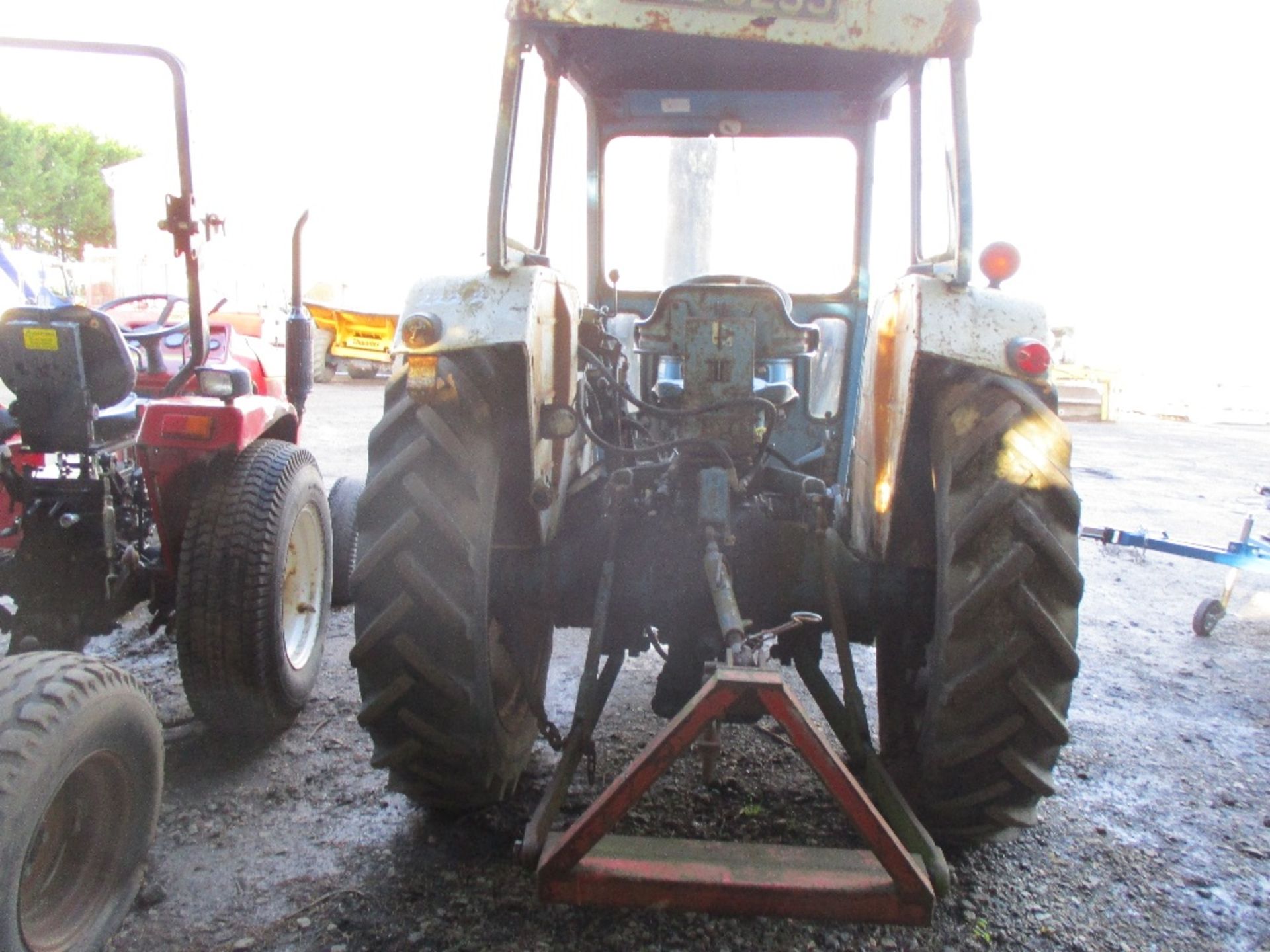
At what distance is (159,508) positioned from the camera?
9.09 feet

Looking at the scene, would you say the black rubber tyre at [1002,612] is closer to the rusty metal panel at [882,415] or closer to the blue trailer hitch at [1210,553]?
the rusty metal panel at [882,415]

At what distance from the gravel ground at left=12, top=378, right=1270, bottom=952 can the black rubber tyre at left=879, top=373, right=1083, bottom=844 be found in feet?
1.20

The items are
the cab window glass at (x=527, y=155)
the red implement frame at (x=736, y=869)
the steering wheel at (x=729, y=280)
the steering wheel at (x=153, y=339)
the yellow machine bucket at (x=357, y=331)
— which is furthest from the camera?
the yellow machine bucket at (x=357, y=331)

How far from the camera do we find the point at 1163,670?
148 inches

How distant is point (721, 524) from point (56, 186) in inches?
1352

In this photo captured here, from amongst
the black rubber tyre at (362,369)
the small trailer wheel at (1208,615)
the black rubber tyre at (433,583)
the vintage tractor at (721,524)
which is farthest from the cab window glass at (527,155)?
the black rubber tyre at (362,369)

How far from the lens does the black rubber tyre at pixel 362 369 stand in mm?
15289

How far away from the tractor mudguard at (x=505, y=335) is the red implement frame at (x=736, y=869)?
0.85 meters

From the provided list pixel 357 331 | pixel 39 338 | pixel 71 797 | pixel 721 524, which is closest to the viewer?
pixel 71 797

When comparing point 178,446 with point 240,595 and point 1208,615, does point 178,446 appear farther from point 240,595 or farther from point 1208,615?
point 1208,615

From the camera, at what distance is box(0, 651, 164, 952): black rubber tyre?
58.1 inches

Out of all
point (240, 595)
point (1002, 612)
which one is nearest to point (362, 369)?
point (240, 595)

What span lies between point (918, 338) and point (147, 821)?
1.94 meters

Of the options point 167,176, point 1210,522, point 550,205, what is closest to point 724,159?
point 550,205
